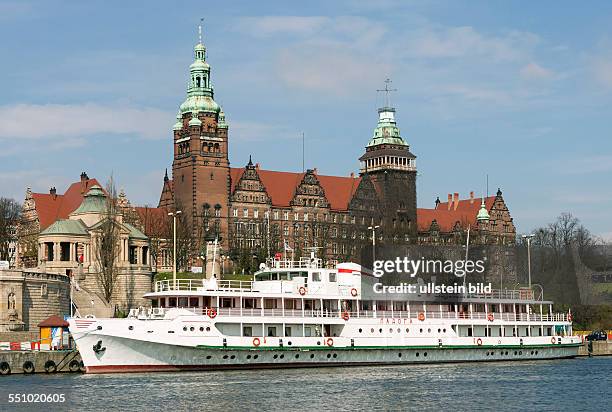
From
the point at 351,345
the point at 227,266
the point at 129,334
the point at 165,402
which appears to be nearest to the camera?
the point at 165,402

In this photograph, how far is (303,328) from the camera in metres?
71.4

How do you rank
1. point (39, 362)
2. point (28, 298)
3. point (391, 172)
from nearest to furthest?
point (39, 362) < point (28, 298) < point (391, 172)

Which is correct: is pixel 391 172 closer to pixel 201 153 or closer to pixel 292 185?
pixel 292 185

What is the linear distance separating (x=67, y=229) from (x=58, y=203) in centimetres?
3075

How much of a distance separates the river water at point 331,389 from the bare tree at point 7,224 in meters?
69.2

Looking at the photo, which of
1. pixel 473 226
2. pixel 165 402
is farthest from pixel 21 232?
pixel 165 402

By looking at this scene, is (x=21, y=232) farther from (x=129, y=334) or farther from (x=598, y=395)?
(x=598, y=395)

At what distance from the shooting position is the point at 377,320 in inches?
2901

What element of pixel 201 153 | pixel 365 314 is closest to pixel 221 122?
pixel 201 153

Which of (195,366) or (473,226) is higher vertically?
(473,226)

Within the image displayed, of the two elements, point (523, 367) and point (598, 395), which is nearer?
point (598, 395)

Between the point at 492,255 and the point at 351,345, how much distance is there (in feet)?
222

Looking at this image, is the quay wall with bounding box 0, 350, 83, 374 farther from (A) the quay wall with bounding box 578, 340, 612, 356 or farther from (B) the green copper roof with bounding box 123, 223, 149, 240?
(B) the green copper roof with bounding box 123, 223, 149, 240

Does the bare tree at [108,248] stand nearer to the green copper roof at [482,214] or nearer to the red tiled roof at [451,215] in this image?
the red tiled roof at [451,215]
